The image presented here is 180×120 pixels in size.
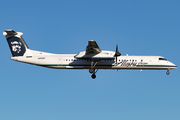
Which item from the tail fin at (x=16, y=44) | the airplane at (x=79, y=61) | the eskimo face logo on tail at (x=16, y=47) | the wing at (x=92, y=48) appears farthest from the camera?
the eskimo face logo on tail at (x=16, y=47)

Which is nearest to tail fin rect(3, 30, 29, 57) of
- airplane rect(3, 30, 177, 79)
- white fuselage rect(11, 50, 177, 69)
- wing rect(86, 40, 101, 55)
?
airplane rect(3, 30, 177, 79)

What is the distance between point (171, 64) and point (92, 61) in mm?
10198

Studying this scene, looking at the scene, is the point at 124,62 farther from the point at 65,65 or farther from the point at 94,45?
the point at 65,65

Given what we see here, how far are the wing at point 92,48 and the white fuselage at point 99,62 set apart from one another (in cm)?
174

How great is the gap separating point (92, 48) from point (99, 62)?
2761mm

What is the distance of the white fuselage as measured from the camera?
30344 mm

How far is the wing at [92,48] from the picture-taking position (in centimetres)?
2709

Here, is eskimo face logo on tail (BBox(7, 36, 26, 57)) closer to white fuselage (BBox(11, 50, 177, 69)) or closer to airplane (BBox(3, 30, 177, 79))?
airplane (BBox(3, 30, 177, 79))

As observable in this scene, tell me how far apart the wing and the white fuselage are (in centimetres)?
174

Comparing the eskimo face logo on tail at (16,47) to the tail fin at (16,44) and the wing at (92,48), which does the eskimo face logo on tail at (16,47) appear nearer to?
the tail fin at (16,44)

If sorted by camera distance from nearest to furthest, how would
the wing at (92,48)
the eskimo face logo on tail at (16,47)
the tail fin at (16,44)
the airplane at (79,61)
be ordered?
the wing at (92,48) < the airplane at (79,61) < the tail fin at (16,44) < the eskimo face logo on tail at (16,47)

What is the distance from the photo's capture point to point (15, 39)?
3131 cm

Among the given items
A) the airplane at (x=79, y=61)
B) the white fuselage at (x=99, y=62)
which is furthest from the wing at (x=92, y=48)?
the white fuselage at (x=99, y=62)

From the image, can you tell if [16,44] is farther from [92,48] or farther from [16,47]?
[92,48]
